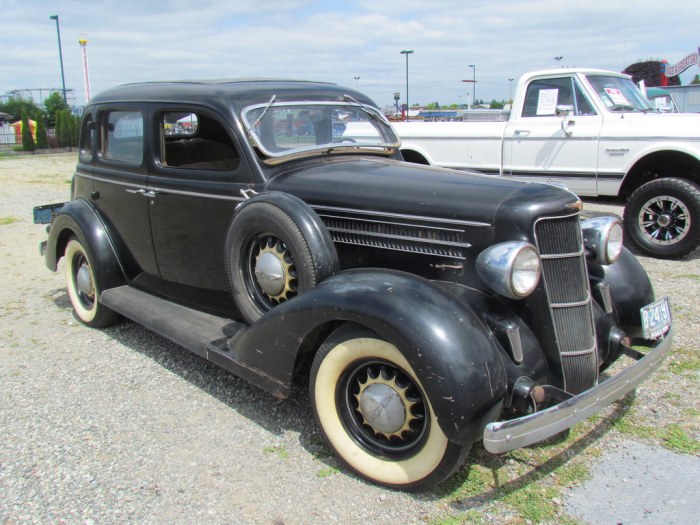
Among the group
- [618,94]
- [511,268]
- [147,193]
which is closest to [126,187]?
[147,193]

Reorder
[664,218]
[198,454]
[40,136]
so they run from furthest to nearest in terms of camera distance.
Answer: [40,136] < [664,218] < [198,454]

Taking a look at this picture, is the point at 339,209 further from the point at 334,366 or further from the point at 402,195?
the point at 334,366

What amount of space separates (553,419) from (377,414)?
2.42ft

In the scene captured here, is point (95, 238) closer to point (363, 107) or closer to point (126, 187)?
point (126, 187)

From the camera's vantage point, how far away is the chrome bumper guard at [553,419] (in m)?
2.18

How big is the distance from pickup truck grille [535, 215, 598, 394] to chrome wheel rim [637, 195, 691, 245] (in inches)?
167

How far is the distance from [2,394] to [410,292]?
9.04ft

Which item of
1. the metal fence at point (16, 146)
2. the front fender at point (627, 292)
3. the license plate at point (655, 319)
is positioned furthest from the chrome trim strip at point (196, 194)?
the metal fence at point (16, 146)

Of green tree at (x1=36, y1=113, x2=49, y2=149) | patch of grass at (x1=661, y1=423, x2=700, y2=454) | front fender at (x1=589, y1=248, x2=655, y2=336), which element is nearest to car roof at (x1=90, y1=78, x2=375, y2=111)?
front fender at (x1=589, y1=248, x2=655, y2=336)

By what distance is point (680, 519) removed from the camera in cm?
237

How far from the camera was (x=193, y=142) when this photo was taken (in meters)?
4.23

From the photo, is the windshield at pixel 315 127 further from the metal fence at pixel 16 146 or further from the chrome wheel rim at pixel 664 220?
the metal fence at pixel 16 146

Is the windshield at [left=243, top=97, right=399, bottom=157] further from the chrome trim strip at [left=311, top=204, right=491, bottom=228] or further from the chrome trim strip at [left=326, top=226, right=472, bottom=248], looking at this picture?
the chrome trim strip at [left=326, top=226, right=472, bottom=248]

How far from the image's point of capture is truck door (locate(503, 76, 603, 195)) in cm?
704
